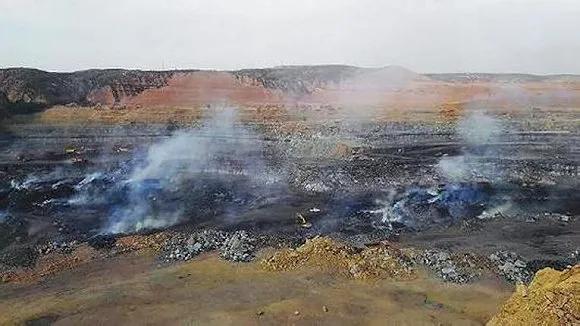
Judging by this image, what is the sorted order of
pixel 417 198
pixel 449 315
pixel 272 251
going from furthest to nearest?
1. pixel 417 198
2. pixel 272 251
3. pixel 449 315

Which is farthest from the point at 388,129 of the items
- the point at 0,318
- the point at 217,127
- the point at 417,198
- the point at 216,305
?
the point at 0,318

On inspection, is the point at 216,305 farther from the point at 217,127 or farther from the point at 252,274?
the point at 217,127

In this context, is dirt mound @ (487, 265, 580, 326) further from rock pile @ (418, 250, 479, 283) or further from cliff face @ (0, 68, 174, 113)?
cliff face @ (0, 68, 174, 113)

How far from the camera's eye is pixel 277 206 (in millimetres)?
22891

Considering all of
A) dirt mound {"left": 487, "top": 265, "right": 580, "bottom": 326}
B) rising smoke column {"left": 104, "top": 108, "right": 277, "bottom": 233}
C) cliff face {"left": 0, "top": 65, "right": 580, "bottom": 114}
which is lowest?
rising smoke column {"left": 104, "top": 108, "right": 277, "bottom": 233}

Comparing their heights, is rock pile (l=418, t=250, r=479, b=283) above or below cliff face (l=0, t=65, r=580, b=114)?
below

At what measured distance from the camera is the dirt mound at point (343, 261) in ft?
53.5

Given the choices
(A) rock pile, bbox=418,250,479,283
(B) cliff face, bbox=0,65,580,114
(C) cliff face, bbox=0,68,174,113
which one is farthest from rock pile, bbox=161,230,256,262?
(C) cliff face, bbox=0,68,174,113

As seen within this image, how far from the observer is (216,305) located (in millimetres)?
14758

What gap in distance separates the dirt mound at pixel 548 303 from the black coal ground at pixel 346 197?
5.38m

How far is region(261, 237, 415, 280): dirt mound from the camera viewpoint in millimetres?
16297

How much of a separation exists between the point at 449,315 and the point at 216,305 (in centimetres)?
583

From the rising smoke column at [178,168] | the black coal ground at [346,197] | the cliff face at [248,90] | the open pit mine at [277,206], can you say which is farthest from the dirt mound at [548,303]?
the cliff face at [248,90]

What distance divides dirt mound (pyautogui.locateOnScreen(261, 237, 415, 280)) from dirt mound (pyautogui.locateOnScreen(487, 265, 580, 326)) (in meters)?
4.65
